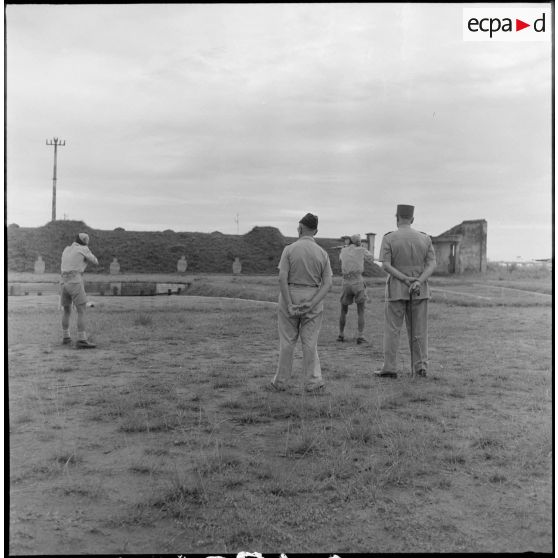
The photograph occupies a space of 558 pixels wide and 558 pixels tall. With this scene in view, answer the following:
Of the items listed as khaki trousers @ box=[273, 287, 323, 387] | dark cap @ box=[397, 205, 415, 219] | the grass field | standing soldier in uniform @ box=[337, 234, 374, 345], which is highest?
dark cap @ box=[397, 205, 415, 219]

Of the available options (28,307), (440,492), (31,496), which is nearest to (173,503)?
(31,496)

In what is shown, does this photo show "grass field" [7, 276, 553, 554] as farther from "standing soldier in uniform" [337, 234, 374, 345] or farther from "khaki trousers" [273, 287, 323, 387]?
"standing soldier in uniform" [337, 234, 374, 345]

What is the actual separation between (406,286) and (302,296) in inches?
52.6

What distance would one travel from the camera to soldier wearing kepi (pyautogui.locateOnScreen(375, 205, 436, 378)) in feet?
20.9

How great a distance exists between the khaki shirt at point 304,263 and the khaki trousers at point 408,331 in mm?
1081

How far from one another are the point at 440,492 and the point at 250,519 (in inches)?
46.1

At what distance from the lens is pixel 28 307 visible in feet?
31.2

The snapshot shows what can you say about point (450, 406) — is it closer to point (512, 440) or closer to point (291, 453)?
point (512, 440)

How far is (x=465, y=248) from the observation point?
3347 centimetres

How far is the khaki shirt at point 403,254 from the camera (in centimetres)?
644

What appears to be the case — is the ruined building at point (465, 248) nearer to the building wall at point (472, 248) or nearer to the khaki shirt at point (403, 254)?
the building wall at point (472, 248)

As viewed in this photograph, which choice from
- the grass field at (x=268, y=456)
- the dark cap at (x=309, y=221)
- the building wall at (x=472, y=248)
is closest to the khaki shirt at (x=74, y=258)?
the grass field at (x=268, y=456)

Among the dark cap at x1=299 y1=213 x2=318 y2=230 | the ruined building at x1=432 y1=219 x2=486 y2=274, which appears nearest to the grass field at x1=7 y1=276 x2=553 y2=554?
the dark cap at x1=299 y1=213 x2=318 y2=230

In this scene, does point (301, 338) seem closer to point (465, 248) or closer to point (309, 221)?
point (309, 221)
